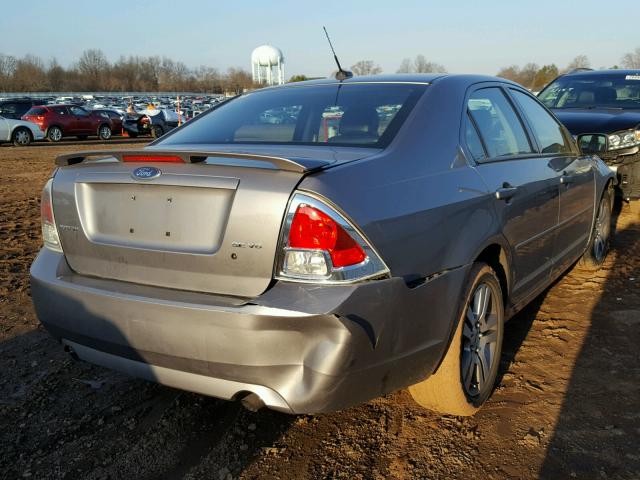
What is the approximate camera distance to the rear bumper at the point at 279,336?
2076 millimetres

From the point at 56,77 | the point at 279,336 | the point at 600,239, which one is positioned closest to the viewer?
the point at 279,336

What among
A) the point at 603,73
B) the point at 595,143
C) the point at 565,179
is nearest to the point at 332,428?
the point at 565,179

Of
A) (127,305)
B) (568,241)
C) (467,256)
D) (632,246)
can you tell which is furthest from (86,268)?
(632,246)

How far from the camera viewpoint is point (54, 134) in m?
22.7

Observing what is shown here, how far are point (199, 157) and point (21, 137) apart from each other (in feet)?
70.5

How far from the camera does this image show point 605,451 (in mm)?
2621

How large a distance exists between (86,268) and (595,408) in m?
2.53

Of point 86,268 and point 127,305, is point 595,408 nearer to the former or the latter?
point 127,305

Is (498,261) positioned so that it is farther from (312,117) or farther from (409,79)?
(312,117)

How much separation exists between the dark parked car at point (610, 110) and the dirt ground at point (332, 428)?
344 centimetres

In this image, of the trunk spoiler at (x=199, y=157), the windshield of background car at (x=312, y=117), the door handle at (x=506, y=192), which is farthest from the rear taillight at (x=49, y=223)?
the door handle at (x=506, y=192)

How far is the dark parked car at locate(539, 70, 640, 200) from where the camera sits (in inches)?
263

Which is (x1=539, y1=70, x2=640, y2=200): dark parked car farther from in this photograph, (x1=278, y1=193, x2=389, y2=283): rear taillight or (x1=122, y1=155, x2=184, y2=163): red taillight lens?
(x1=122, y1=155, x2=184, y2=163): red taillight lens

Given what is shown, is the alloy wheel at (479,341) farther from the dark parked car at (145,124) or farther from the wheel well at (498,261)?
the dark parked car at (145,124)
